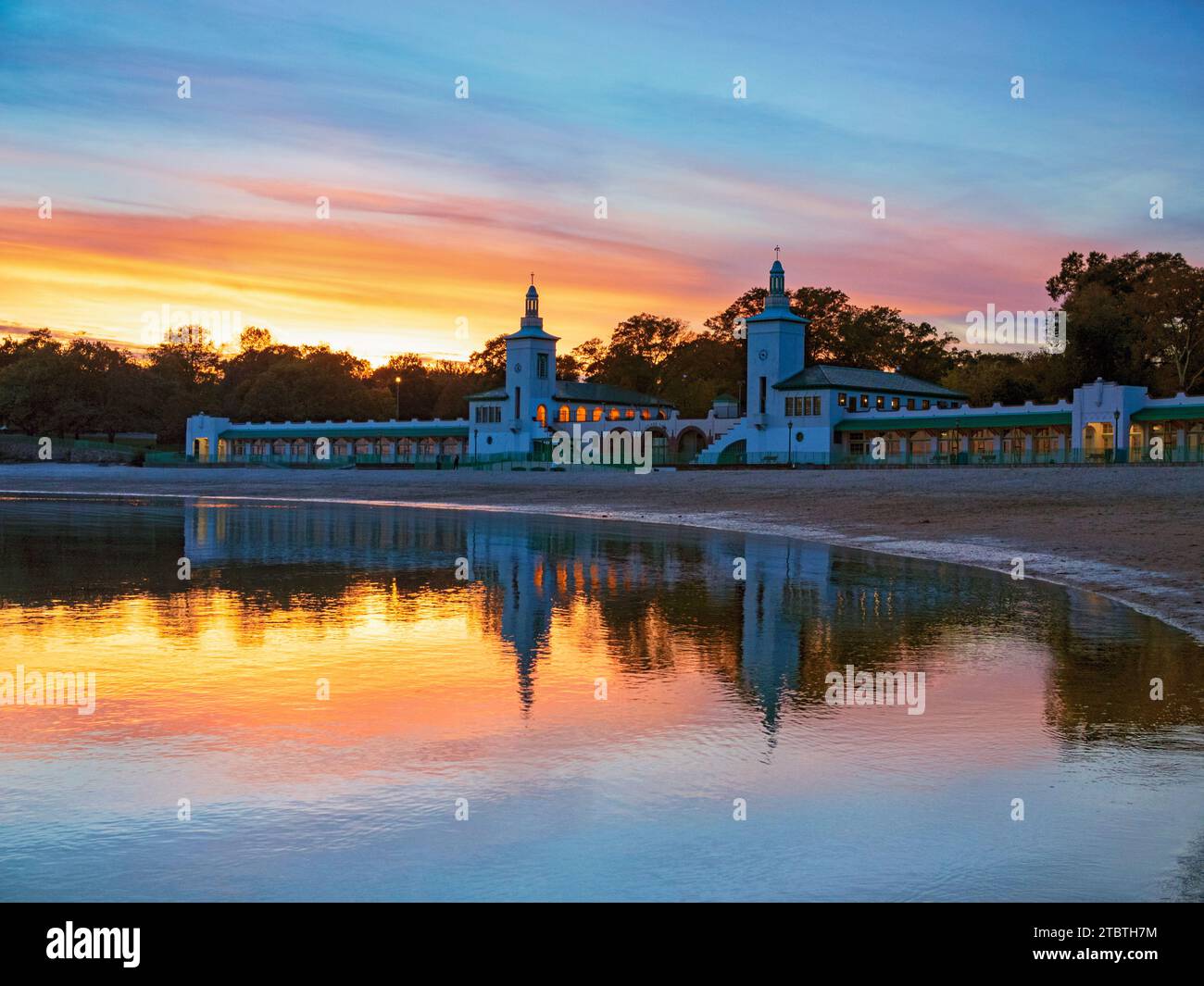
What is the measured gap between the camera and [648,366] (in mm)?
130250

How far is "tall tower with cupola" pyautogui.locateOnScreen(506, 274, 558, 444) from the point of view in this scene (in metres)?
106

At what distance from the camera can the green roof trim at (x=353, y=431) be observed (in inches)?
4348

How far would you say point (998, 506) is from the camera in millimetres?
38500

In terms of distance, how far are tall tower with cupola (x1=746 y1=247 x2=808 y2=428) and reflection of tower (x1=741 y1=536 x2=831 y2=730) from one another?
60.8 m

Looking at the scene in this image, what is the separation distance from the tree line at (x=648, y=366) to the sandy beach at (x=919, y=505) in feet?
111

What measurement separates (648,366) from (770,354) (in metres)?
40.1

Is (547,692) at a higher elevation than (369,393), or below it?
below

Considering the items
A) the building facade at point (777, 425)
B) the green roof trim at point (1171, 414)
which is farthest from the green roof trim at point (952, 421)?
the green roof trim at point (1171, 414)

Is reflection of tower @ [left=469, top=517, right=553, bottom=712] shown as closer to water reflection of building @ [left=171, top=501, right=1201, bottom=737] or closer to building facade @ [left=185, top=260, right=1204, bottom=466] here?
water reflection of building @ [left=171, top=501, right=1201, bottom=737]

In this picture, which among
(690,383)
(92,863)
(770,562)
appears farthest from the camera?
(690,383)

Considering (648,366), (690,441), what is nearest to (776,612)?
(690,441)

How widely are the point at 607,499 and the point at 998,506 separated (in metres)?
21.3

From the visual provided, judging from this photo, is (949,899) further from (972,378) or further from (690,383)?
(690,383)
